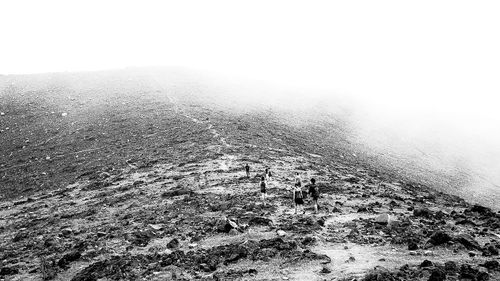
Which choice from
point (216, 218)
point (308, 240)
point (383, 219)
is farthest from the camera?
point (216, 218)

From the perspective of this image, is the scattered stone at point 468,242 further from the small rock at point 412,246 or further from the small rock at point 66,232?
the small rock at point 66,232

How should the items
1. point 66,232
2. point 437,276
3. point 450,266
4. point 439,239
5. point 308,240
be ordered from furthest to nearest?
point 66,232 < point 308,240 < point 439,239 < point 450,266 < point 437,276

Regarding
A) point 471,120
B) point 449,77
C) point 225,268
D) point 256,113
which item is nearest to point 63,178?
point 225,268

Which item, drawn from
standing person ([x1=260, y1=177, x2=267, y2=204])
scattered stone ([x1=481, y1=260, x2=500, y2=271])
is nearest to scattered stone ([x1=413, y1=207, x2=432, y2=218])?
scattered stone ([x1=481, y1=260, x2=500, y2=271])

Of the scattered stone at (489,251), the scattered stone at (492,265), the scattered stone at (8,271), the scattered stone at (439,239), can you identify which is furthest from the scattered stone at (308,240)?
the scattered stone at (8,271)

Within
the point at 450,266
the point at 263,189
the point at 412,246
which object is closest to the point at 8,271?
the point at 263,189

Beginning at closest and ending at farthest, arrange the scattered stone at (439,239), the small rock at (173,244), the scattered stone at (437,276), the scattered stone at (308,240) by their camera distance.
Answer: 1. the scattered stone at (437,276)
2. the scattered stone at (439,239)
3. the scattered stone at (308,240)
4. the small rock at (173,244)

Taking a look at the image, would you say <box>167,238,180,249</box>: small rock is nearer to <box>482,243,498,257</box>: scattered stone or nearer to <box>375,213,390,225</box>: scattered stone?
<box>375,213,390,225</box>: scattered stone

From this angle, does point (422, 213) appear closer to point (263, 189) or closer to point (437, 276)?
point (263, 189)

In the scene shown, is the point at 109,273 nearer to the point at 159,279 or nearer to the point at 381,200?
the point at 159,279
